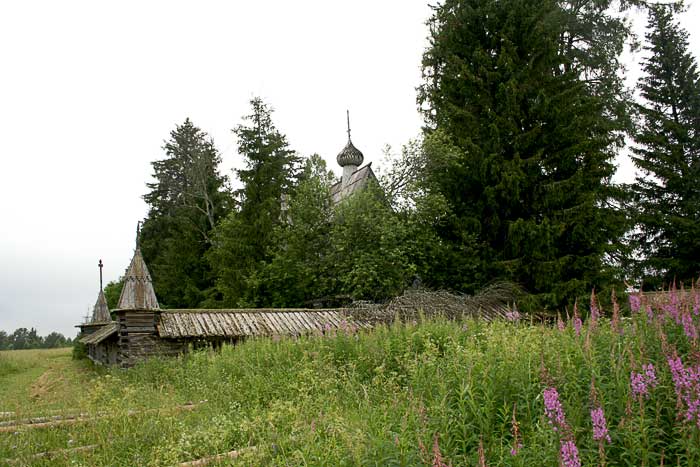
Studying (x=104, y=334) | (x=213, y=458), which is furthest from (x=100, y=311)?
(x=213, y=458)

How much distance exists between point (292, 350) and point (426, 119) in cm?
1796

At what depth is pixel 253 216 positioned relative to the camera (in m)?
27.5

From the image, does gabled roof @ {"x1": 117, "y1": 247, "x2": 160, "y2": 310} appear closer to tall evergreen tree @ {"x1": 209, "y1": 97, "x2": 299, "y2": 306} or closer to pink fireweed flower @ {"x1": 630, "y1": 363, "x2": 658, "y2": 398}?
tall evergreen tree @ {"x1": 209, "y1": 97, "x2": 299, "y2": 306}

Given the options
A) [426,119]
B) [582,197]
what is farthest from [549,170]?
[426,119]

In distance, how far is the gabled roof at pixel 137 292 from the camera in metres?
15.8

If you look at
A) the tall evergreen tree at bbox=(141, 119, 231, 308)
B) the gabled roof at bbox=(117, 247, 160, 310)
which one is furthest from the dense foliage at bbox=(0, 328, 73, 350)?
the gabled roof at bbox=(117, 247, 160, 310)

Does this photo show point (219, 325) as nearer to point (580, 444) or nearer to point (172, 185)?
point (580, 444)

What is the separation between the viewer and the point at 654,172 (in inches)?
1027

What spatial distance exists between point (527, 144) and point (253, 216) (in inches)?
563

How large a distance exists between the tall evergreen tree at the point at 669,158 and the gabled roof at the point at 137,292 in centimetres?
2112

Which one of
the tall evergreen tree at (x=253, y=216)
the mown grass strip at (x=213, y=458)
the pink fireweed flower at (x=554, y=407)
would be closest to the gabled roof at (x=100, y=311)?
the tall evergreen tree at (x=253, y=216)

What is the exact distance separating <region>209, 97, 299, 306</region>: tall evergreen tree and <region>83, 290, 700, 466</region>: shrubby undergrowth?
17.6 metres

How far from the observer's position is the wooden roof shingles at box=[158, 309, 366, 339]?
49.9 ft

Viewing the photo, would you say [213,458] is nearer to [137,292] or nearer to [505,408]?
[505,408]
